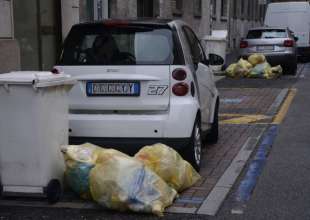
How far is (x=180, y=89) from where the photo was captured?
603 cm

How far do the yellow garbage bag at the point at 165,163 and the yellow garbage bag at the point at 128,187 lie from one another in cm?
28

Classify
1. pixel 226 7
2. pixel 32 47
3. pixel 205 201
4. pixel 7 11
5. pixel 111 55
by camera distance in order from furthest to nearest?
pixel 226 7
pixel 32 47
pixel 7 11
pixel 111 55
pixel 205 201

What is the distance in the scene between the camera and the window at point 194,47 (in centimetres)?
689

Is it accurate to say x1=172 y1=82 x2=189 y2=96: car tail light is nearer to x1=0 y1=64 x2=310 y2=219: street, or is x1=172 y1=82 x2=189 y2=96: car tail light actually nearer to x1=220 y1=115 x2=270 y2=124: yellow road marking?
x1=0 y1=64 x2=310 y2=219: street

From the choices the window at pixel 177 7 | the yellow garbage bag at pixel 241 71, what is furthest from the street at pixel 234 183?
the window at pixel 177 7

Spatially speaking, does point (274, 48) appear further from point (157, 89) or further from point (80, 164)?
point (80, 164)

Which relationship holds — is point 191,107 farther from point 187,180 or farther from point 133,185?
point 133,185

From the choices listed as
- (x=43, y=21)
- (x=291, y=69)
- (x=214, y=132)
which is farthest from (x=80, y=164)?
(x=291, y=69)

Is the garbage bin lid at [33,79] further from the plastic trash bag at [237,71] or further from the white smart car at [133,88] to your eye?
the plastic trash bag at [237,71]

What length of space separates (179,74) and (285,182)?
1520 mm

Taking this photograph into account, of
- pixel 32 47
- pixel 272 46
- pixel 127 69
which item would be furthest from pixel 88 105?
pixel 272 46

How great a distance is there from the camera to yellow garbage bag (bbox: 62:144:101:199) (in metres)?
5.40

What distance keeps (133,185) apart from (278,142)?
362cm

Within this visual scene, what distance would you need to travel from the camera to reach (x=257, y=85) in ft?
52.1
